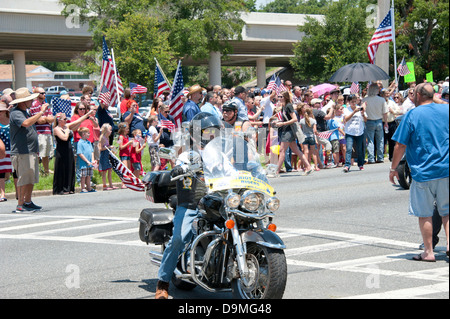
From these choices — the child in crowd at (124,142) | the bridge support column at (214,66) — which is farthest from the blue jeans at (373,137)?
the bridge support column at (214,66)

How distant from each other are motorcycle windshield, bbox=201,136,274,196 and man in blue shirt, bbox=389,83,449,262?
234cm

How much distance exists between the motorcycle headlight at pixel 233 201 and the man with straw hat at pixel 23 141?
778 cm

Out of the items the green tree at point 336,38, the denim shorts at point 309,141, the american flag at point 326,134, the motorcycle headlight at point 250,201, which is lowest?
the denim shorts at point 309,141

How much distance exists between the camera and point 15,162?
13.5 m

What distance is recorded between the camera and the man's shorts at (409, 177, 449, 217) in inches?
321

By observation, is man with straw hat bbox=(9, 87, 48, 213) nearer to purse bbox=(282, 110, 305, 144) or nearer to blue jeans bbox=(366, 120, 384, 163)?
purse bbox=(282, 110, 305, 144)

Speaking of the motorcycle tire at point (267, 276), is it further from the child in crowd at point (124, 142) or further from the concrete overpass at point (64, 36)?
the concrete overpass at point (64, 36)

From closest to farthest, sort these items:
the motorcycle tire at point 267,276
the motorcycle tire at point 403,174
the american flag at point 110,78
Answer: the motorcycle tire at point 267,276, the motorcycle tire at point 403,174, the american flag at point 110,78

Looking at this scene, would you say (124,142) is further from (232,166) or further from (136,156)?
(232,166)

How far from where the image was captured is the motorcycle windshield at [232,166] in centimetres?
645

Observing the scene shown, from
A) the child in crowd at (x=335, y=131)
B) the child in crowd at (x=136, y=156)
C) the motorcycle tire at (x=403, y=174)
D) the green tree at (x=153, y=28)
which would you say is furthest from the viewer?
the green tree at (x=153, y=28)

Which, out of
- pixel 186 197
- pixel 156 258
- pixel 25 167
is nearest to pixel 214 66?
pixel 25 167
